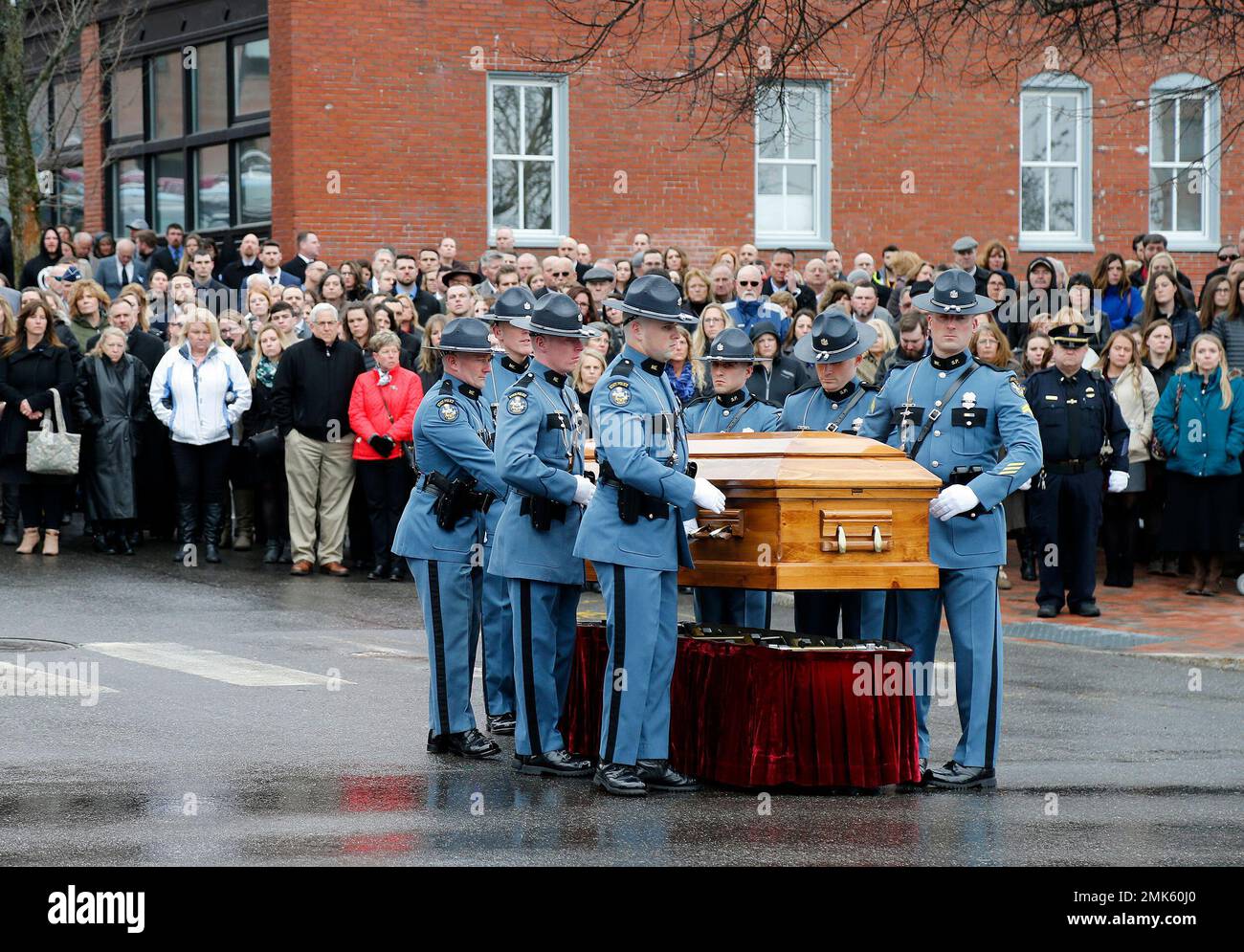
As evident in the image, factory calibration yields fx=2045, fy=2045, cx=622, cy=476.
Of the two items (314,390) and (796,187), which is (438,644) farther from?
(796,187)

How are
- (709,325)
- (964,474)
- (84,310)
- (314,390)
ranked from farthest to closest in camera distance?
(84,310)
(314,390)
(709,325)
(964,474)

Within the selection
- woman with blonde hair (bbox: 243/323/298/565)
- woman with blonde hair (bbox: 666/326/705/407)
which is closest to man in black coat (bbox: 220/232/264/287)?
woman with blonde hair (bbox: 243/323/298/565)

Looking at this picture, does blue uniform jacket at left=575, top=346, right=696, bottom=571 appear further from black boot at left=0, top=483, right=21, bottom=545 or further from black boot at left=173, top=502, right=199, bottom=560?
black boot at left=0, top=483, right=21, bottom=545

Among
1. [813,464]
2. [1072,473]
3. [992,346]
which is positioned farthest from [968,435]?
[992,346]

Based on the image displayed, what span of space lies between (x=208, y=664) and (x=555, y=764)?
12.1 ft

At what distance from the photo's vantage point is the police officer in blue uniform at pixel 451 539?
9859mm

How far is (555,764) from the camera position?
30.7 feet

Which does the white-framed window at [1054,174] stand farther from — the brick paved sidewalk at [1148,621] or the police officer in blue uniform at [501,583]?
the police officer in blue uniform at [501,583]

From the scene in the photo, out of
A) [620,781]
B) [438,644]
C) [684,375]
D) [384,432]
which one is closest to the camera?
[620,781]

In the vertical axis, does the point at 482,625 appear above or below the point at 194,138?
below

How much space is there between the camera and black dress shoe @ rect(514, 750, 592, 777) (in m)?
9.30

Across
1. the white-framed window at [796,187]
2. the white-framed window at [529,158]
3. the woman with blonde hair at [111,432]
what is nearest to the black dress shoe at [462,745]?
the woman with blonde hair at [111,432]
